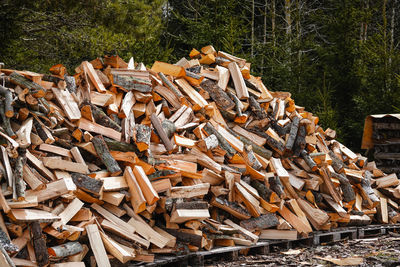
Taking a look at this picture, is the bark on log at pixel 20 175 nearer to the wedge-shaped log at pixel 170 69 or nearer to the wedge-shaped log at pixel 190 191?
the wedge-shaped log at pixel 190 191

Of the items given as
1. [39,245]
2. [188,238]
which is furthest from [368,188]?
[39,245]

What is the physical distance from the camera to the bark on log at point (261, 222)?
5.61 metres

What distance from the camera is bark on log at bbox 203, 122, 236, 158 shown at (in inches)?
235

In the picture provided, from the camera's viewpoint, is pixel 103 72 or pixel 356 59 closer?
pixel 103 72

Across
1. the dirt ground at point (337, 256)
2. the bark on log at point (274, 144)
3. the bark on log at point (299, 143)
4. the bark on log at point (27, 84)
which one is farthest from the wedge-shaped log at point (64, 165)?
the bark on log at point (299, 143)

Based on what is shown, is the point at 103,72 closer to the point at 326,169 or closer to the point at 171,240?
the point at 171,240

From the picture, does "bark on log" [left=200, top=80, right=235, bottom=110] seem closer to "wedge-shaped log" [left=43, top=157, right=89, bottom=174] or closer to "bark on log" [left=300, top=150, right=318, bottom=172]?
"bark on log" [left=300, top=150, right=318, bottom=172]

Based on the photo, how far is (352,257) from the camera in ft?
16.9

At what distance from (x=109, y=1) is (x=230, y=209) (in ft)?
16.8

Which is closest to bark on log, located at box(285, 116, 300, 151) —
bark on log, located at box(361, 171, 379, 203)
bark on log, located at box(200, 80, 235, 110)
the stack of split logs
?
the stack of split logs

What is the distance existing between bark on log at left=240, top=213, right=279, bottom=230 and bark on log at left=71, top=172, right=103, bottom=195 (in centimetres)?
192

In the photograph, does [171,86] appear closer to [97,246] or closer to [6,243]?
[97,246]

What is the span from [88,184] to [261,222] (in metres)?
2.25

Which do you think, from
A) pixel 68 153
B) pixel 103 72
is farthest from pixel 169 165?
pixel 103 72
